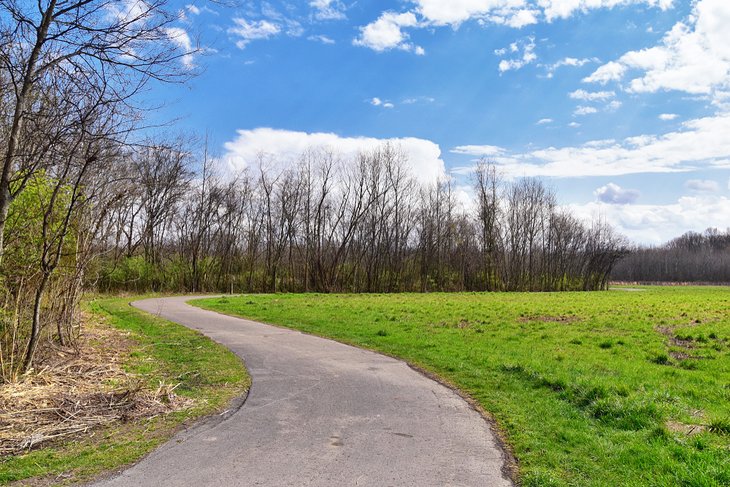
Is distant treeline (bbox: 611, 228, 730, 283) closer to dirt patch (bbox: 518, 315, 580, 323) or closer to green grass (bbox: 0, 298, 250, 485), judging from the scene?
dirt patch (bbox: 518, 315, 580, 323)

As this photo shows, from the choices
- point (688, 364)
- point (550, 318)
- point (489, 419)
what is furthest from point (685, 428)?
point (550, 318)

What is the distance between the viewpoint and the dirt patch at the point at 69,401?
5.10 m

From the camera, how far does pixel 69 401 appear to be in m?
6.03

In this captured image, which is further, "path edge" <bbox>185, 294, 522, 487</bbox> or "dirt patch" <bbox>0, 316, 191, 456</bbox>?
"dirt patch" <bbox>0, 316, 191, 456</bbox>

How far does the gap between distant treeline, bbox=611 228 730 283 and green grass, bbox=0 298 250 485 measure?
12045cm

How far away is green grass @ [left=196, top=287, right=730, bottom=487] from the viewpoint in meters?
4.46

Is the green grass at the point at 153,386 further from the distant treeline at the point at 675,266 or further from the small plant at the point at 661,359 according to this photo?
the distant treeline at the point at 675,266

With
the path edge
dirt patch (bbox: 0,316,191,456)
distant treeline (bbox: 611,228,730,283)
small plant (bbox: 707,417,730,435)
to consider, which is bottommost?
the path edge

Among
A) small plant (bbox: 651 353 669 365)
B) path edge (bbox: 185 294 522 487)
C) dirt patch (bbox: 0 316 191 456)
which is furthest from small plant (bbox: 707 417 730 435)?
dirt patch (bbox: 0 316 191 456)

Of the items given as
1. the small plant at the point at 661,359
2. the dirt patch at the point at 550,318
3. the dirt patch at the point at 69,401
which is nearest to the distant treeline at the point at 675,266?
the dirt patch at the point at 550,318

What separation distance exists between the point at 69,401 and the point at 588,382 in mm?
7530

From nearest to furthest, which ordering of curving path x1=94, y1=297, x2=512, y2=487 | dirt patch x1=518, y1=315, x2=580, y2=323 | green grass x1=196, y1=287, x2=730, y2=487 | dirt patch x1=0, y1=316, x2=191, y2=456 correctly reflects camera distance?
curving path x1=94, y1=297, x2=512, y2=487, green grass x1=196, y1=287, x2=730, y2=487, dirt patch x1=0, y1=316, x2=191, y2=456, dirt patch x1=518, y1=315, x2=580, y2=323

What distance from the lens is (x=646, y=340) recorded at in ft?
41.0

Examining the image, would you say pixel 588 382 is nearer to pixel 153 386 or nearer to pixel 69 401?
pixel 153 386
